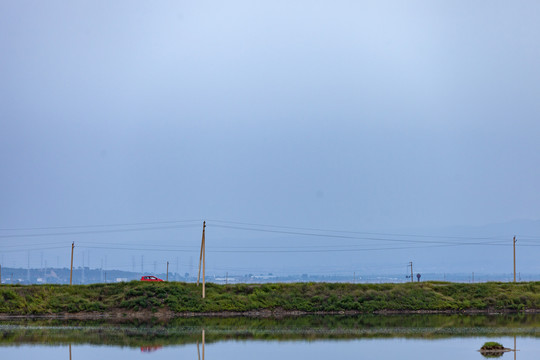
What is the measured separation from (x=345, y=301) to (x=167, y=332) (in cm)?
2273

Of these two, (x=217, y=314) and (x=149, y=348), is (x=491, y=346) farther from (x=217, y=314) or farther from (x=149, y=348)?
(x=217, y=314)

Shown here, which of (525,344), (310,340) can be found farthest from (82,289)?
(525,344)

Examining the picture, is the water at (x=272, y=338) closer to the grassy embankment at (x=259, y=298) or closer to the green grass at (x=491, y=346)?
the green grass at (x=491, y=346)

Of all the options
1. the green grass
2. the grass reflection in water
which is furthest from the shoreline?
the green grass

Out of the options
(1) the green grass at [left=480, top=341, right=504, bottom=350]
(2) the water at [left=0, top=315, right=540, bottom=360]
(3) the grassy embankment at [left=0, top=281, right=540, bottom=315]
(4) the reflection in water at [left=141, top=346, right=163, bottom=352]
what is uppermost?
(3) the grassy embankment at [left=0, top=281, right=540, bottom=315]

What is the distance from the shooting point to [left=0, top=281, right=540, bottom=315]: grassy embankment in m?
64.5

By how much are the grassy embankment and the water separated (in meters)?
6.89

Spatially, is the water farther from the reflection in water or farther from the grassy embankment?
the grassy embankment

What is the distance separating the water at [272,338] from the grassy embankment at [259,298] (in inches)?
271

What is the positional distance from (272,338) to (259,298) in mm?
22236

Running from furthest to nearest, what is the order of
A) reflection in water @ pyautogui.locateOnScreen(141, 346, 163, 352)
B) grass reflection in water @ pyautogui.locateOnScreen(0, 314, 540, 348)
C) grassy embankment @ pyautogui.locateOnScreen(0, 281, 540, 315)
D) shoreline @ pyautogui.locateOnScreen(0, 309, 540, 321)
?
grassy embankment @ pyautogui.locateOnScreen(0, 281, 540, 315) < shoreline @ pyautogui.locateOnScreen(0, 309, 540, 321) < grass reflection in water @ pyautogui.locateOnScreen(0, 314, 540, 348) < reflection in water @ pyautogui.locateOnScreen(141, 346, 163, 352)

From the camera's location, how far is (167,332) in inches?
1908

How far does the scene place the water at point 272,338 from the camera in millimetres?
37688

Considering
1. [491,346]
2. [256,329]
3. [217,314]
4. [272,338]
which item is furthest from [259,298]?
[491,346]
